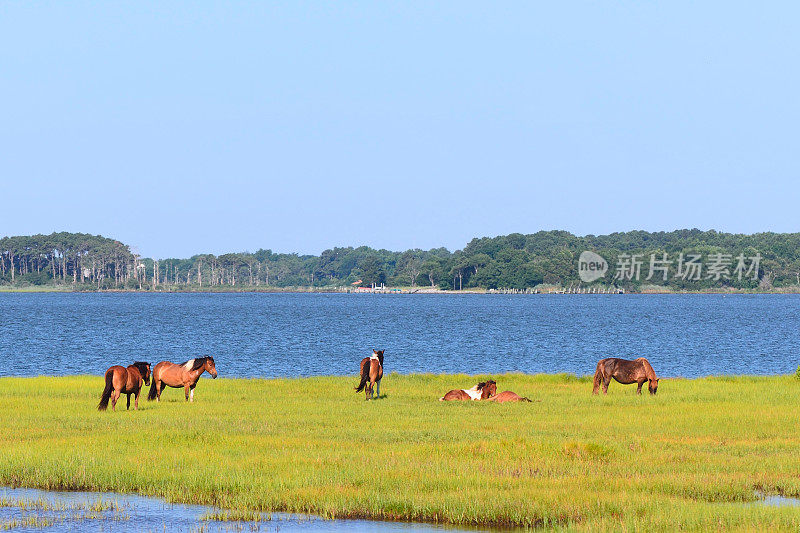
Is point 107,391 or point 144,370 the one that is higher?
point 144,370

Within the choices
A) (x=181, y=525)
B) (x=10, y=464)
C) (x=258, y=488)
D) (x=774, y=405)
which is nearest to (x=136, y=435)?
(x=10, y=464)

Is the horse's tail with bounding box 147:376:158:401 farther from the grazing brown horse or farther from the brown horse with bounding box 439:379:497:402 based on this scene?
the grazing brown horse

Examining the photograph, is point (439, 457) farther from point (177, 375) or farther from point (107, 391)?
point (177, 375)

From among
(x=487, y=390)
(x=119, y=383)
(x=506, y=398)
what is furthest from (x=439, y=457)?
(x=487, y=390)

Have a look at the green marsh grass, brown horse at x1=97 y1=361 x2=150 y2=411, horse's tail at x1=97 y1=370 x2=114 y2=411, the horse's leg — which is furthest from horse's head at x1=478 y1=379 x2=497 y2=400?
horse's tail at x1=97 y1=370 x2=114 y2=411

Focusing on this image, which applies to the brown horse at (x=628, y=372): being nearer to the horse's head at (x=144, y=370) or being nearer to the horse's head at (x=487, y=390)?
the horse's head at (x=487, y=390)

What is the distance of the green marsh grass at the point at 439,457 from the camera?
14.8 m

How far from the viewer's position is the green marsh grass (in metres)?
14.8

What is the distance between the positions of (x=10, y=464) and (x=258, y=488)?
4.87m

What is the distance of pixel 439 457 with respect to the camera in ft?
60.0

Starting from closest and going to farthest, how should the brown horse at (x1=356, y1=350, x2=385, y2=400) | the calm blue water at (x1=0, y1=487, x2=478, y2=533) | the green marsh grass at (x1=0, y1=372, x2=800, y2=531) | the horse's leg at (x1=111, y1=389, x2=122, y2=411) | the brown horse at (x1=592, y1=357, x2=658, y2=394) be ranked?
the calm blue water at (x1=0, y1=487, x2=478, y2=533) → the green marsh grass at (x1=0, y1=372, x2=800, y2=531) → the horse's leg at (x1=111, y1=389, x2=122, y2=411) → the brown horse at (x1=356, y1=350, x2=385, y2=400) → the brown horse at (x1=592, y1=357, x2=658, y2=394)

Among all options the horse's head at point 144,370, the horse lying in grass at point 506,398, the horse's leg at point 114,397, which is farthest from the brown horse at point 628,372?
the horse's leg at point 114,397

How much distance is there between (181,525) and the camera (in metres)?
14.0

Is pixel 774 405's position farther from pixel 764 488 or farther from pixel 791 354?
pixel 791 354
